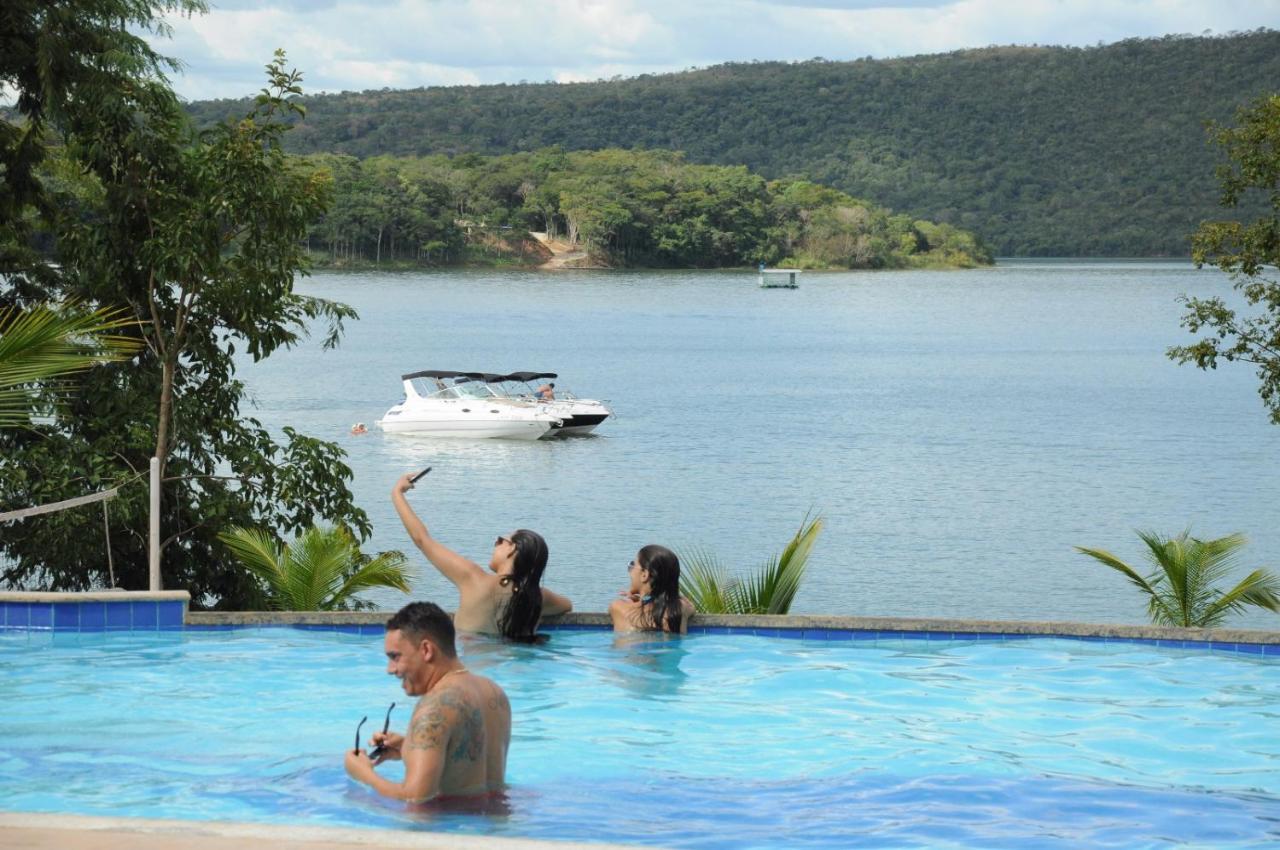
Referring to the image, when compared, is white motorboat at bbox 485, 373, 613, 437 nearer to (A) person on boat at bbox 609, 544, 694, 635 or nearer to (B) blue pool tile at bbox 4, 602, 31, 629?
(B) blue pool tile at bbox 4, 602, 31, 629

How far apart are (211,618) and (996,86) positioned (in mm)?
192941

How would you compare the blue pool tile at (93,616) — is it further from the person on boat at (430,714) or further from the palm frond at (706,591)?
the person on boat at (430,714)

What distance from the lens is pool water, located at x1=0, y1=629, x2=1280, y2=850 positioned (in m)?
7.26

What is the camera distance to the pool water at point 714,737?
23.8ft

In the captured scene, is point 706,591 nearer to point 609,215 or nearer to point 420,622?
point 420,622

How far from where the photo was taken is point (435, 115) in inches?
7761

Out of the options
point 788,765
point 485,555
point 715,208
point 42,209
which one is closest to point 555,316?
point 715,208

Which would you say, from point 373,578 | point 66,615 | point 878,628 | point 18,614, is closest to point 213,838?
point 66,615

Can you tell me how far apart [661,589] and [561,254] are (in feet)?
506

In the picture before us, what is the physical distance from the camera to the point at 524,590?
9.76m

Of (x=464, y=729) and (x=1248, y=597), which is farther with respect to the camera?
(x=1248, y=597)

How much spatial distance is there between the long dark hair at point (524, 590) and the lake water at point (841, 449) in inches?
522

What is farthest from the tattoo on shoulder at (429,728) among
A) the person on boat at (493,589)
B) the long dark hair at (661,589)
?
the long dark hair at (661,589)

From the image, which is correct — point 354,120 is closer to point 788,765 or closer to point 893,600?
point 893,600
